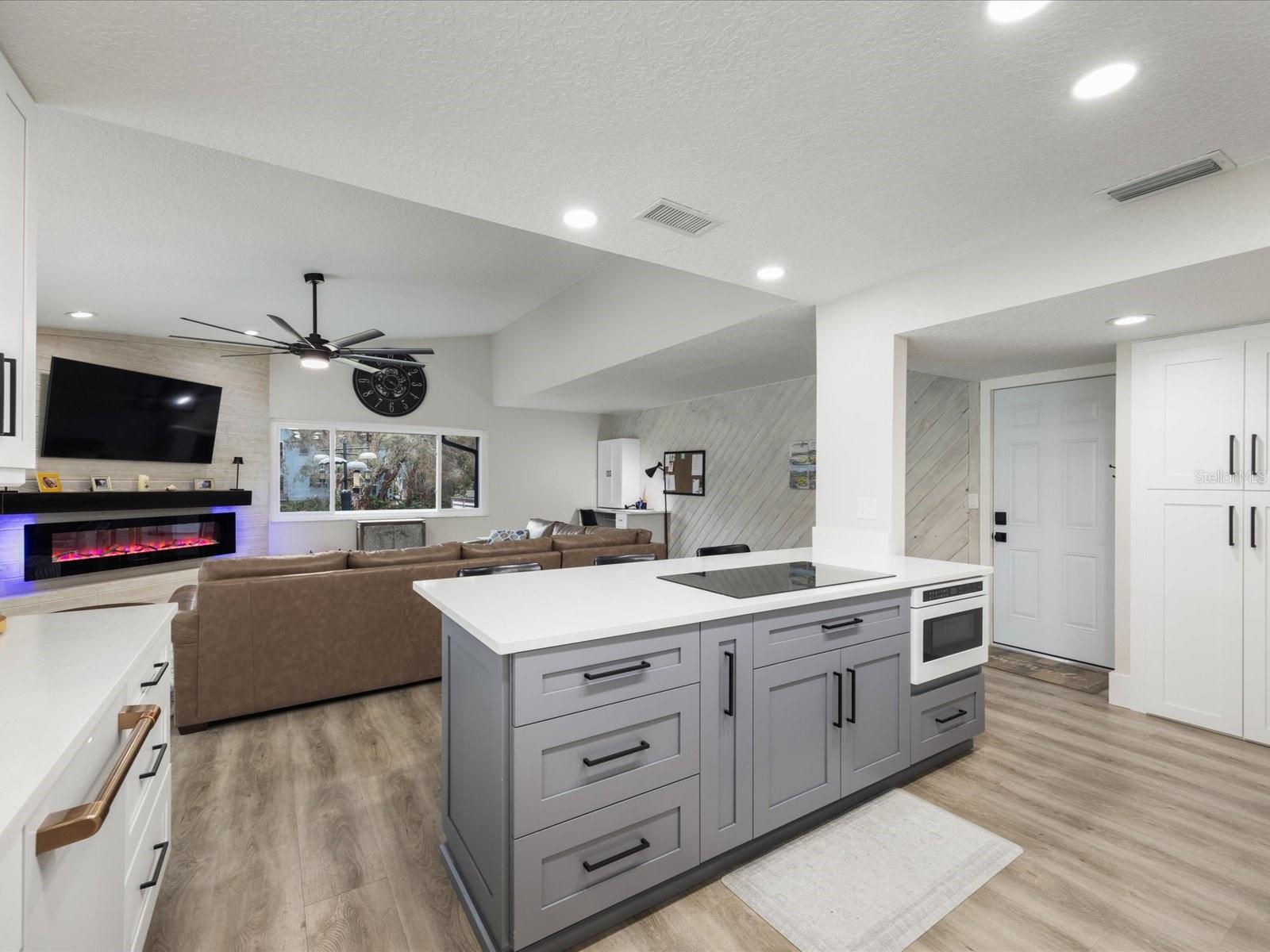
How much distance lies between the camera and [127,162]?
8.62 feet

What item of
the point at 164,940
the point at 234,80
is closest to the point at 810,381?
the point at 234,80

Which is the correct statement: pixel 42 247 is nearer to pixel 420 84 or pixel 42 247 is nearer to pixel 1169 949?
pixel 420 84

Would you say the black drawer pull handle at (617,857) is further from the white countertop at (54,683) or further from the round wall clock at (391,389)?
the round wall clock at (391,389)

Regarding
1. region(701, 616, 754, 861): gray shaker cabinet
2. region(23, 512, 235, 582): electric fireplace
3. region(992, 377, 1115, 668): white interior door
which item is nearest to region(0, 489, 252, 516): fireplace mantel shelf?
region(23, 512, 235, 582): electric fireplace

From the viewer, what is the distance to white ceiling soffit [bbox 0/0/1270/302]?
4.43ft

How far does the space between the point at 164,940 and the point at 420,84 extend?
2.47 meters

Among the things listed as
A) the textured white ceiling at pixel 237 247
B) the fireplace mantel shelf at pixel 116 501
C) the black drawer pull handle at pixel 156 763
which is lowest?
the black drawer pull handle at pixel 156 763

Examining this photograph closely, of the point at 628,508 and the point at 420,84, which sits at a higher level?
the point at 420,84

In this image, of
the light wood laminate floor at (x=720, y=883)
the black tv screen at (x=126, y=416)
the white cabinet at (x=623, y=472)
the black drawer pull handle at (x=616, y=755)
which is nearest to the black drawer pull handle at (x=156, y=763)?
the light wood laminate floor at (x=720, y=883)

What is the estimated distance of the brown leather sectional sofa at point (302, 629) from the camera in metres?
3.09

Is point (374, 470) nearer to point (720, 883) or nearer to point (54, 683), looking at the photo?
point (54, 683)

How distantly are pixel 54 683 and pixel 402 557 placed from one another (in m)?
2.48

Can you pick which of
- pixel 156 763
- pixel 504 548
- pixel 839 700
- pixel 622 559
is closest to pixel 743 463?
pixel 504 548

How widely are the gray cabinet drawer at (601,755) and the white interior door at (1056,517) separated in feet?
11.5
